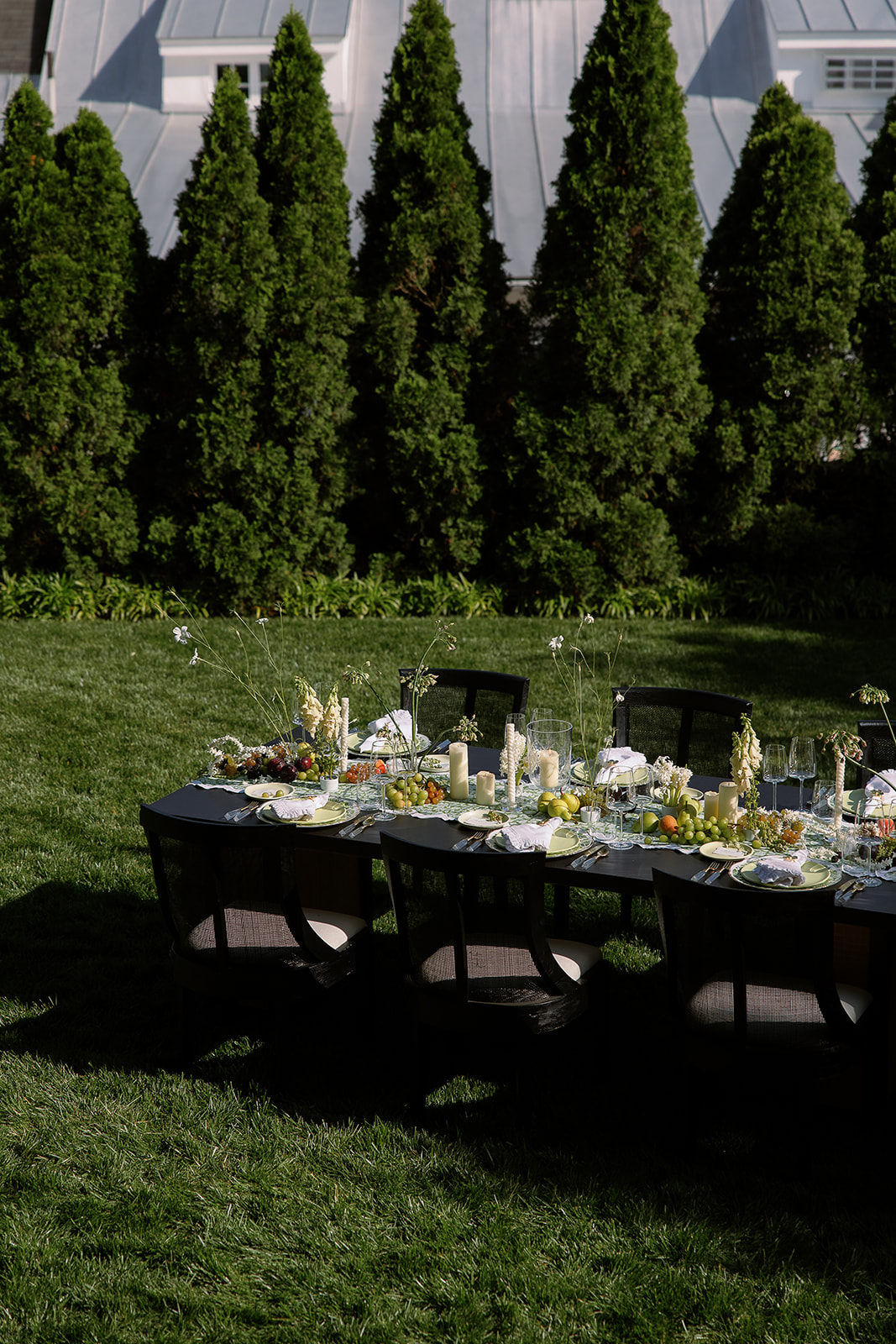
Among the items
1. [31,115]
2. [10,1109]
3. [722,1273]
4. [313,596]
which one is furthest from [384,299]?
[722,1273]

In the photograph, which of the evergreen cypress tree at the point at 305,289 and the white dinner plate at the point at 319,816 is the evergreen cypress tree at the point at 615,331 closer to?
the evergreen cypress tree at the point at 305,289

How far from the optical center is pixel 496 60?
1922 cm

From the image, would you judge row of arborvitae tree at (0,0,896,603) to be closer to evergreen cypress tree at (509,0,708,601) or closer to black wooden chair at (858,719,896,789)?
evergreen cypress tree at (509,0,708,601)

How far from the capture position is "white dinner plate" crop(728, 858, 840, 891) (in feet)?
13.2

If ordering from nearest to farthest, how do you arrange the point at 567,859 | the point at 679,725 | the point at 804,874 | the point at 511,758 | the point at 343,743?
the point at 804,874, the point at 567,859, the point at 511,758, the point at 343,743, the point at 679,725

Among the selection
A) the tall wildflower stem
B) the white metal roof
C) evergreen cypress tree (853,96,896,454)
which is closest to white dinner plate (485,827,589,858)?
the tall wildflower stem

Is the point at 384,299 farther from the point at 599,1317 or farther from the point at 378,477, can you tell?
the point at 599,1317

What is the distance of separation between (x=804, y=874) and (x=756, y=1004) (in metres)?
0.53

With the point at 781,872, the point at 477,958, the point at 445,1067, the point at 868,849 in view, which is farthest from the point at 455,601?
the point at 781,872

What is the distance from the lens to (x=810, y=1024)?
386 cm

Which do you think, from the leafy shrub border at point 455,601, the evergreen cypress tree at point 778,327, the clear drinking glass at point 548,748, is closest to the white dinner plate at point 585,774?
the clear drinking glass at point 548,748

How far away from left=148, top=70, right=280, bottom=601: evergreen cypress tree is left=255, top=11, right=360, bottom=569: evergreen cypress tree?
0.55 feet

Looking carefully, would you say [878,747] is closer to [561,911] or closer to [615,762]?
[615,762]

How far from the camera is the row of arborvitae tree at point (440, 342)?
38.4 feet
